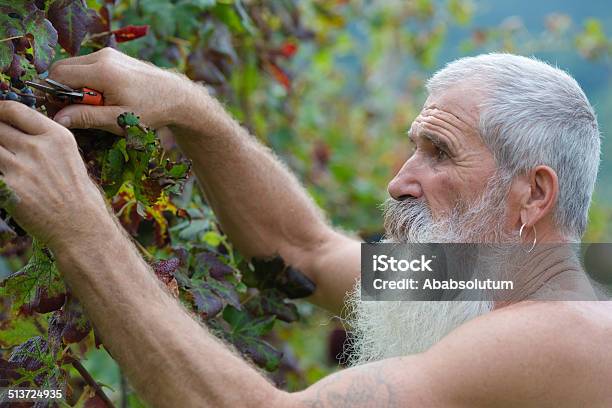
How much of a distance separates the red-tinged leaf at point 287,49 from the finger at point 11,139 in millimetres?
2447

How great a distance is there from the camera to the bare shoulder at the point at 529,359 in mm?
2316

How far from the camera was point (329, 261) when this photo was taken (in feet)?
10.8

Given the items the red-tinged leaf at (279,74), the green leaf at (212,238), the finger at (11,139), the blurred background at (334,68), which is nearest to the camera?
the finger at (11,139)

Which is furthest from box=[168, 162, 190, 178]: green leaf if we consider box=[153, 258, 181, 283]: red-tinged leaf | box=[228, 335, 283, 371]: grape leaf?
box=[228, 335, 283, 371]: grape leaf

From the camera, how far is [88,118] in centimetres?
218

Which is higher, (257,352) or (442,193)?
(442,193)

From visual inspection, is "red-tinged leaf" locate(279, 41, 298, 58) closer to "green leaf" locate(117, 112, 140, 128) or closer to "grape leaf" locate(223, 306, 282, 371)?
"grape leaf" locate(223, 306, 282, 371)

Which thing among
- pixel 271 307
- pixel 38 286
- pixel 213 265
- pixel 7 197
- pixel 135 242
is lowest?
pixel 271 307

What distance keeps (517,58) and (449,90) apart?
23 cm

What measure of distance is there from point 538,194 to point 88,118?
1.24 meters

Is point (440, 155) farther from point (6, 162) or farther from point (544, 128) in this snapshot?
point (6, 162)

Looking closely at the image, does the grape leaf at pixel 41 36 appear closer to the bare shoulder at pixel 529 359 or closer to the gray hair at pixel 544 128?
the bare shoulder at pixel 529 359

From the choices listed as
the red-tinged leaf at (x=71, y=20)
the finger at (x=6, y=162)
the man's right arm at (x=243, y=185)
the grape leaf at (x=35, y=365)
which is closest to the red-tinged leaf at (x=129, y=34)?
the man's right arm at (x=243, y=185)

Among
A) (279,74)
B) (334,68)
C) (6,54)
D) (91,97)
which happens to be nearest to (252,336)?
(91,97)
